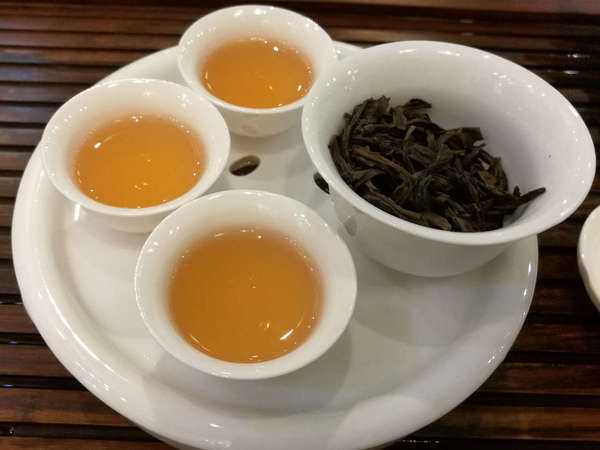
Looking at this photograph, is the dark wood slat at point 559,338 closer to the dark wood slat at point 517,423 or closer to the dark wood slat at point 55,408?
the dark wood slat at point 517,423

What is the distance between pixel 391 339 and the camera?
1.01 meters

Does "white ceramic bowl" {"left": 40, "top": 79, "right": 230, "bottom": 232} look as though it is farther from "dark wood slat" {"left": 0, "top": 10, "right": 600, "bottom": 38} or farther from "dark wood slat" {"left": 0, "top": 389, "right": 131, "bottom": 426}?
"dark wood slat" {"left": 0, "top": 10, "right": 600, "bottom": 38}

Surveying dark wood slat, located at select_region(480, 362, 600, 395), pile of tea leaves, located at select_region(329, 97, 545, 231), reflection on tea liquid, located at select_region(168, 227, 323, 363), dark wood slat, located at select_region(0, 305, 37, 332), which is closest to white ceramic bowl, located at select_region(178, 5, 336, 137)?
pile of tea leaves, located at select_region(329, 97, 545, 231)

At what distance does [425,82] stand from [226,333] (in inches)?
28.1

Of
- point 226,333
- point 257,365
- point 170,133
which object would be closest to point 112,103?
point 170,133

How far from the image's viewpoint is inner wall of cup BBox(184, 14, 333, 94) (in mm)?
1332

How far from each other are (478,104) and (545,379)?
0.62 m

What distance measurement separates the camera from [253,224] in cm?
104

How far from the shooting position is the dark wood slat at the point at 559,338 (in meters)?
1.11

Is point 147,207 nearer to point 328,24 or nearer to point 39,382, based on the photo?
point 39,382

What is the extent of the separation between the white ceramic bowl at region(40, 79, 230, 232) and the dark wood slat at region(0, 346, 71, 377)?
31 centimetres

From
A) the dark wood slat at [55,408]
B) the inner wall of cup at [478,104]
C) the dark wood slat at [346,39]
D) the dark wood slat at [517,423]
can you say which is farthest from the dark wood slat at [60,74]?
the dark wood slat at [517,423]

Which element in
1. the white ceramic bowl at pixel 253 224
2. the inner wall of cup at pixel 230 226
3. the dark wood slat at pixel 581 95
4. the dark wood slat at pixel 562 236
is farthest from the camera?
the dark wood slat at pixel 581 95

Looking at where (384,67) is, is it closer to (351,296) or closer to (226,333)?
(351,296)
